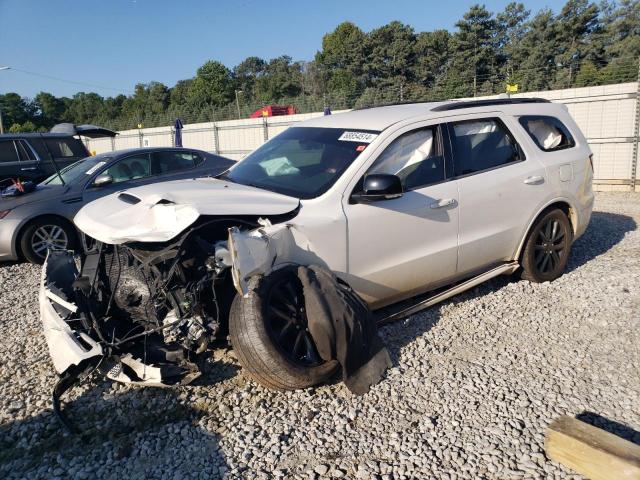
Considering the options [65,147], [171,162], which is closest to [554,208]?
[171,162]

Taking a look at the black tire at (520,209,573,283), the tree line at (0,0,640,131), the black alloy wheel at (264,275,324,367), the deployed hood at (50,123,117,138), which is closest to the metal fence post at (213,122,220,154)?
the tree line at (0,0,640,131)

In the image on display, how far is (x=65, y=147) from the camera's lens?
9617 mm

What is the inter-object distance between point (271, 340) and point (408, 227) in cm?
144

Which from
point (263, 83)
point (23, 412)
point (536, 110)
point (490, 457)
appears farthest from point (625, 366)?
point (263, 83)

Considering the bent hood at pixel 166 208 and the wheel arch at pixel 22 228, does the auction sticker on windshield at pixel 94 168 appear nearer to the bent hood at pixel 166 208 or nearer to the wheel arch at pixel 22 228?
the wheel arch at pixel 22 228

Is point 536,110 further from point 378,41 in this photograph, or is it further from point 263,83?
point 263,83

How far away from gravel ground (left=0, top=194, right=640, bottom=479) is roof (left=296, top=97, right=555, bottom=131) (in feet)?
5.54

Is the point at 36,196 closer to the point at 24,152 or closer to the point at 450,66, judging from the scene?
the point at 24,152

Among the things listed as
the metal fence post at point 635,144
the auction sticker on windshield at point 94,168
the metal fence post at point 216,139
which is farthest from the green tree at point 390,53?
the auction sticker on windshield at point 94,168

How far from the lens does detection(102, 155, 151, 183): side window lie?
24.6 ft

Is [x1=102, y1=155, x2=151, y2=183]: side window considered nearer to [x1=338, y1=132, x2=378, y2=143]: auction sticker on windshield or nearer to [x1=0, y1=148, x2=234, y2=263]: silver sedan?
[x1=0, y1=148, x2=234, y2=263]: silver sedan

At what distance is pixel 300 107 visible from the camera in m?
21.8

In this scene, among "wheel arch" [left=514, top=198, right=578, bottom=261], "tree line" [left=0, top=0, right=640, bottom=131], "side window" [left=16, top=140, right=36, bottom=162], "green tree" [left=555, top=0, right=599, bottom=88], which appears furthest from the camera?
"green tree" [left=555, top=0, right=599, bottom=88]

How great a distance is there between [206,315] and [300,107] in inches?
767
